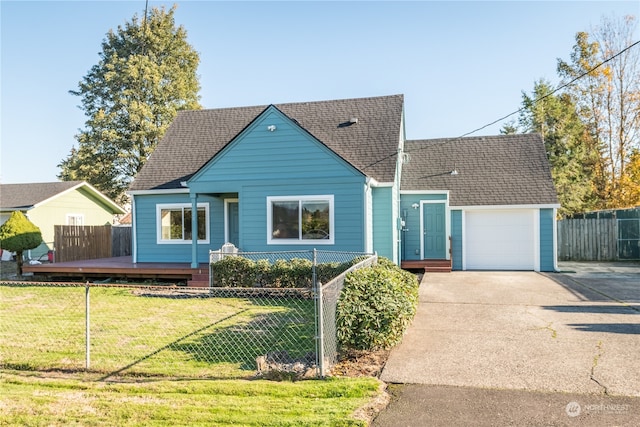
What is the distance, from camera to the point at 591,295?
34.7 feet

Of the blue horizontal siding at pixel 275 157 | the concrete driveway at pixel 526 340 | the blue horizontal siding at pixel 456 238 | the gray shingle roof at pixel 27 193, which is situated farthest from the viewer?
the gray shingle roof at pixel 27 193

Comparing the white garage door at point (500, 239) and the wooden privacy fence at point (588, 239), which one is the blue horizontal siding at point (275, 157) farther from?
the wooden privacy fence at point (588, 239)

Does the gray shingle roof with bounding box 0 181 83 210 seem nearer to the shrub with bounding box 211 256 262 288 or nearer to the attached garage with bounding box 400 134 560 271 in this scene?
the shrub with bounding box 211 256 262 288

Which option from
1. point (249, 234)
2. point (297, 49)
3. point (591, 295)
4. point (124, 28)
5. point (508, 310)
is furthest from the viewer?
point (124, 28)

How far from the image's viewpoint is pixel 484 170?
1739 cm

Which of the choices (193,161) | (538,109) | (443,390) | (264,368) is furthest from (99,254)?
(538,109)

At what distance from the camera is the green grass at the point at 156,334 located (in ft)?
20.3

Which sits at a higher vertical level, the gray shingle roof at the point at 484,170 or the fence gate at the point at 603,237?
the gray shingle roof at the point at 484,170

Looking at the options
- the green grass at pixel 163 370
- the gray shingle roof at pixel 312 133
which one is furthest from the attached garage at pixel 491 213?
the green grass at pixel 163 370

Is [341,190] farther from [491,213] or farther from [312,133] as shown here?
[491,213]

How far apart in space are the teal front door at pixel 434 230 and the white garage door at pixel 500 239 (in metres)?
0.91

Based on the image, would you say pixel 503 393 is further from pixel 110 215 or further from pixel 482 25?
pixel 110 215

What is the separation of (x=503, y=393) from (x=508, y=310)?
455cm

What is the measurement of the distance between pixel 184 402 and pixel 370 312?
105 inches
